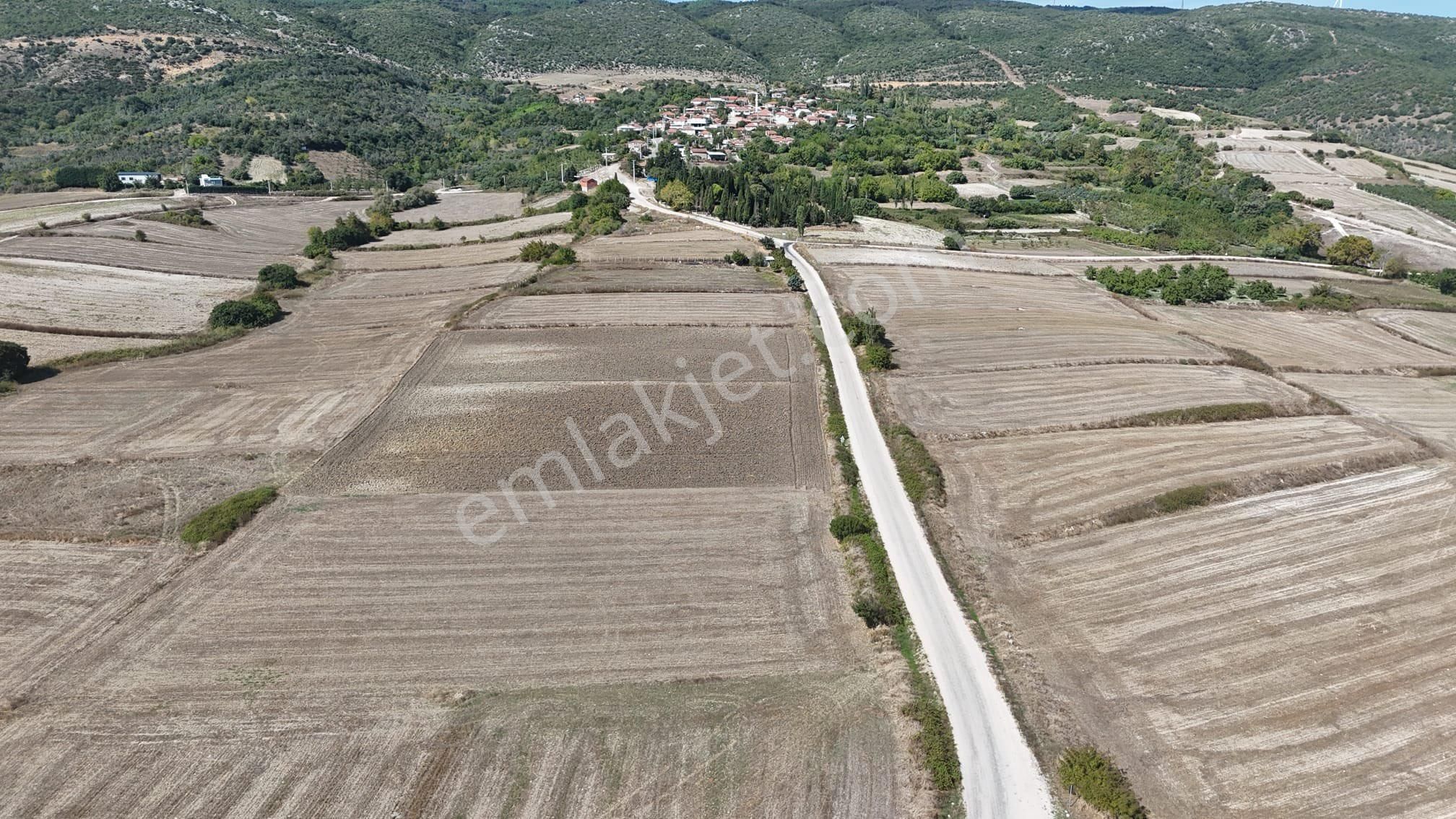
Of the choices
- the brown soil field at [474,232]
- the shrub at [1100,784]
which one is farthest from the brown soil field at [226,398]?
the shrub at [1100,784]

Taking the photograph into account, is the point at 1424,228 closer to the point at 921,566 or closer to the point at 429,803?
the point at 921,566

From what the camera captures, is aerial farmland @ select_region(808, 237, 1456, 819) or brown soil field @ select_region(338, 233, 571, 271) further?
brown soil field @ select_region(338, 233, 571, 271)

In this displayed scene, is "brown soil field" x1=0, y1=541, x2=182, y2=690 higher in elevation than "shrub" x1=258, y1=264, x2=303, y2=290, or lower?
lower

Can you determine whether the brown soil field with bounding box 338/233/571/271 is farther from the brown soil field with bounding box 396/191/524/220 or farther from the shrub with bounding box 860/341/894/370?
the shrub with bounding box 860/341/894/370

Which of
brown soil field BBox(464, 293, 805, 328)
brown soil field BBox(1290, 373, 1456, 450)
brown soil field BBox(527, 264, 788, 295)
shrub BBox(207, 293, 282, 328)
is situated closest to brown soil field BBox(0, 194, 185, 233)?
shrub BBox(207, 293, 282, 328)

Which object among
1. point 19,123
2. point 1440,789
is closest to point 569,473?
point 1440,789

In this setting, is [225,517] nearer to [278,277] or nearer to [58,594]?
[58,594]

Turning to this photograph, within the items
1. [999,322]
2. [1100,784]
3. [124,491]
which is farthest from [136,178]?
[1100,784]
